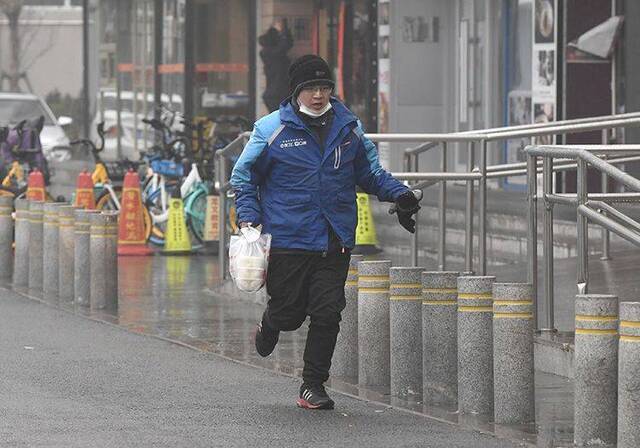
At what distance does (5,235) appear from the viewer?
1791 centimetres

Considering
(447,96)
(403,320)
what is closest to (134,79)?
(447,96)

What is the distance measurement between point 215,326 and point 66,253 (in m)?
2.18

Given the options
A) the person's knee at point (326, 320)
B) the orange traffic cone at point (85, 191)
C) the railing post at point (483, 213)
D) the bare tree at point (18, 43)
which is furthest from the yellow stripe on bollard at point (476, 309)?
the bare tree at point (18, 43)

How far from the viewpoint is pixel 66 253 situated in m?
15.7

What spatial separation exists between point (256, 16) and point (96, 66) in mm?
9452

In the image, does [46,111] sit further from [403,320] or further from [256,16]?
A: [403,320]

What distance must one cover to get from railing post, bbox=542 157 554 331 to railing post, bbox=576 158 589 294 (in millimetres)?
542

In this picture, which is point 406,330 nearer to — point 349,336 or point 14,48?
point 349,336

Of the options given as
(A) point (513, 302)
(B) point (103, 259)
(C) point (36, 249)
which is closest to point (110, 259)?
(B) point (103, 259)

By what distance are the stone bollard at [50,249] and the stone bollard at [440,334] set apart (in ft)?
20.7

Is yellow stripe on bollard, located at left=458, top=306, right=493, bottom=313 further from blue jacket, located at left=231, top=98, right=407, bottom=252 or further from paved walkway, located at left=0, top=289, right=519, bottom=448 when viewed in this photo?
blue jacket, located at left=231, top=98, right=407, bottom=252

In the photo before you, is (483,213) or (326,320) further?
(483,213)

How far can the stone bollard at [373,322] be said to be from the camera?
10.8 metres

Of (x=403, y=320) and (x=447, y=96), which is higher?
(x=447, y=96)
